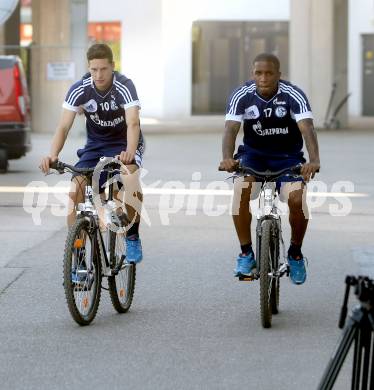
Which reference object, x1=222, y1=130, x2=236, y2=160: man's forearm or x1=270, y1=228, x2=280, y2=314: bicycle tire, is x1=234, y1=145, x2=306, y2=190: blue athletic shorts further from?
x1=270, y1=228, x2=280, y2=314: bicycle tire

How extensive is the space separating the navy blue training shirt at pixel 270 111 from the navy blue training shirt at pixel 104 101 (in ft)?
2.17

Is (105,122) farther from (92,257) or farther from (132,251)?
(92,257)

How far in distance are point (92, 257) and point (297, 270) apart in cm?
143

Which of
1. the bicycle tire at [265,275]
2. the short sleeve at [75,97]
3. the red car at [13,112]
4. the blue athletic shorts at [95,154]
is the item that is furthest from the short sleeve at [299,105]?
the red car at [13,112]

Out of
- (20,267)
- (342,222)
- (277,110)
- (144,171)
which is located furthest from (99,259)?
(144,171)

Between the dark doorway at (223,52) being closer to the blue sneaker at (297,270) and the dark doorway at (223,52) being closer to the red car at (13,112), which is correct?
the red car at (13,112)

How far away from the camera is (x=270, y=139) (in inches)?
335

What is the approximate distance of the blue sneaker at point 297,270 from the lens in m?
8.69

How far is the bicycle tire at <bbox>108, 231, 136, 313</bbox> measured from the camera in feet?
27.7

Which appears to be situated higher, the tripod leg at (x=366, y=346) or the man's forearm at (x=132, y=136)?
the man's forearm at (x=132, y=136)

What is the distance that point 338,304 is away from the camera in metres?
8.95

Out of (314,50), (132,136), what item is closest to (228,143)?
(132,136)

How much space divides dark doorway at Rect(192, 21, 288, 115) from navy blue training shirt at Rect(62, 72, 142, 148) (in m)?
35.8

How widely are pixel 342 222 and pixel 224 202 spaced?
236 cm
